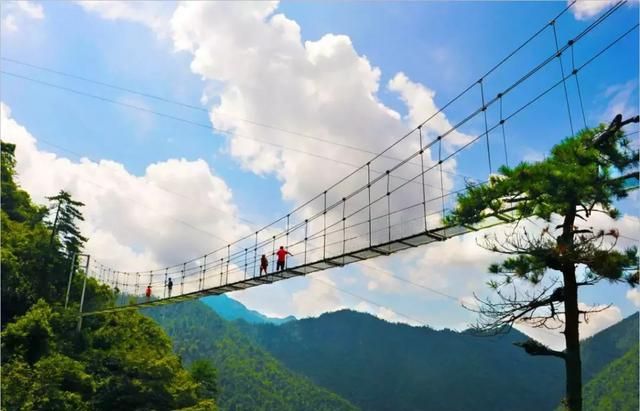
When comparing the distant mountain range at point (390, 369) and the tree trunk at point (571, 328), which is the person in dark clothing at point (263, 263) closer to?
the tree trunk at point (571, 328)

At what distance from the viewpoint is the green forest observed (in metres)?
29.3

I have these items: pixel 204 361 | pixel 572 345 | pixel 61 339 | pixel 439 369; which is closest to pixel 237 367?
pixel 204 361

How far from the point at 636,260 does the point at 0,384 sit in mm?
24632

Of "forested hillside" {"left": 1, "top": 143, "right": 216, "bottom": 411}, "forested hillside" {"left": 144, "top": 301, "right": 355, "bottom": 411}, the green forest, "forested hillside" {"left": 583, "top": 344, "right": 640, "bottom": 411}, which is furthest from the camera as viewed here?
"forested hillside" {"left": 144, "top": 301, "right": 355, "bottom": 411}

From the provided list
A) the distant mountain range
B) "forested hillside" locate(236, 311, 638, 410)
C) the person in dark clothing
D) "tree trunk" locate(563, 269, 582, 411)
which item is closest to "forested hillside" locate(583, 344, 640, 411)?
the distant mountain range

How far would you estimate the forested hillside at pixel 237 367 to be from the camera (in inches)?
4444

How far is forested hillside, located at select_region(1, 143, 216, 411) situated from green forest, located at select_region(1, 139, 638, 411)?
0.08m

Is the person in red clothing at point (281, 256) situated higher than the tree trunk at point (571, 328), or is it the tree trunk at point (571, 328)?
the person in red clothing at point (281, 256)

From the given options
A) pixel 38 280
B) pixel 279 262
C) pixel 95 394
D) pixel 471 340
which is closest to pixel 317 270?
pixel 279 262

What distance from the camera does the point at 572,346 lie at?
920cm

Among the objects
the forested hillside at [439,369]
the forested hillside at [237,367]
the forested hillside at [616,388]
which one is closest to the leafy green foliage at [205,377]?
the forested hillside at [237,367]

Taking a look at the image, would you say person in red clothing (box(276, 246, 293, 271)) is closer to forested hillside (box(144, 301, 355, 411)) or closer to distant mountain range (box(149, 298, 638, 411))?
forested hillside (box(144, 301, 355, 411))

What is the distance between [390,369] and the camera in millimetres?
184375

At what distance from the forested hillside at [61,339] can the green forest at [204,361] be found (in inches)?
3.0
